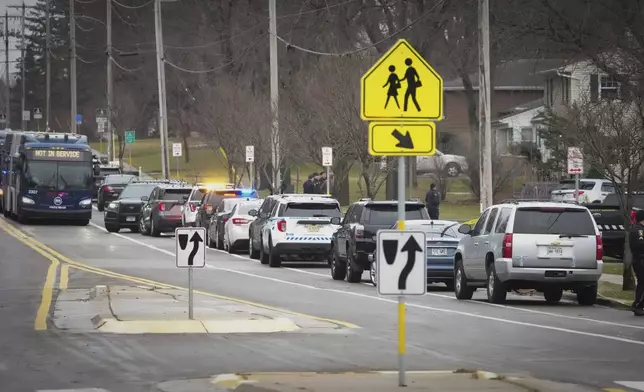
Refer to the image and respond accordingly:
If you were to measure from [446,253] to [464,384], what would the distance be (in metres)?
15.1

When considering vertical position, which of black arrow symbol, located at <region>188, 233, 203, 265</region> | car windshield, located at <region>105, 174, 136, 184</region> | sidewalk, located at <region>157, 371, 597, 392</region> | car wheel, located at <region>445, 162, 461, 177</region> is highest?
car wheel, located at <region>445, 162, 461, 177</region>

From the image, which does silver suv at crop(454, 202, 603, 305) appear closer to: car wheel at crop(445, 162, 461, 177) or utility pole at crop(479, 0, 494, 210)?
utility pole at crop(479, 0, 494, 210)

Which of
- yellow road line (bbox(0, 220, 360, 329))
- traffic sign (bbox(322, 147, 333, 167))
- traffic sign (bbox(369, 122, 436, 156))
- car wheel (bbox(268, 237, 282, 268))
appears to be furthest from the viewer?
traffic sign (bbox(322, 147, 333, 167))

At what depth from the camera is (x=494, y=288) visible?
79.9 feet

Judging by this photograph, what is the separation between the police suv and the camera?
112ft

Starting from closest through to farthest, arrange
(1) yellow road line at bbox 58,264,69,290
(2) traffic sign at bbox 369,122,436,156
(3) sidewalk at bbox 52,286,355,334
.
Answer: (2) traffic sign at bbox 369,122,436,156 → (3) sidewalk at bbox 52,286,355,334 → (1) yellow road line at bbox 58,264,69,290

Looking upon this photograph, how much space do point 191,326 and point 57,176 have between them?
34619mm

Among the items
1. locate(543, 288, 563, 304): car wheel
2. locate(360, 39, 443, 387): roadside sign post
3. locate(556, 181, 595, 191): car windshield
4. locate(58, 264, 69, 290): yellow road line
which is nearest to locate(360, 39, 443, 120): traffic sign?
locate(360, 39, 443, 387): roadside sign post

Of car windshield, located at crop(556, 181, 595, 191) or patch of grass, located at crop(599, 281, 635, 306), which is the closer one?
patch of grass, located at crop(599, 281, 635, 306)

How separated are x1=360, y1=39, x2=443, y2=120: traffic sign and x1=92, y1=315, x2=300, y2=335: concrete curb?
6.39m

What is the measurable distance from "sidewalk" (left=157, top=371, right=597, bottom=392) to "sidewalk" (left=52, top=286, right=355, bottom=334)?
503 centimetres

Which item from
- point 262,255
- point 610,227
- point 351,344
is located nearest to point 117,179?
point 262,255

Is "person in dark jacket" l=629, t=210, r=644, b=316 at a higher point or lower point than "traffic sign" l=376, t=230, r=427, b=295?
lower

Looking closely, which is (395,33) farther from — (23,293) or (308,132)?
(23,293)
